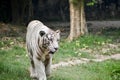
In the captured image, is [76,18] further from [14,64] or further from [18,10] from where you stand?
[18,10]

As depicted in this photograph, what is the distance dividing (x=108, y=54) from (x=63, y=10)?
12769 millimetres

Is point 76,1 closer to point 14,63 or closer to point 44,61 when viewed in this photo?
point 14,63

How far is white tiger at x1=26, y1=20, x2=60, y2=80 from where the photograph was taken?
683cm

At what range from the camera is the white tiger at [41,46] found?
6.83 m

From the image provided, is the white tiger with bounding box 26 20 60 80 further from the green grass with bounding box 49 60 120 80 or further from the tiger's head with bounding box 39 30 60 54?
the green grass with bounding box 49 60 120 80

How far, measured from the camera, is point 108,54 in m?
12.3

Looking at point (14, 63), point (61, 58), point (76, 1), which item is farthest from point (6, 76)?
point (76, 1)

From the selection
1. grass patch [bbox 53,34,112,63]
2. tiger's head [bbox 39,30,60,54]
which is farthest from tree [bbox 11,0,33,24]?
tiger's head [bbox 39,30,60,54]

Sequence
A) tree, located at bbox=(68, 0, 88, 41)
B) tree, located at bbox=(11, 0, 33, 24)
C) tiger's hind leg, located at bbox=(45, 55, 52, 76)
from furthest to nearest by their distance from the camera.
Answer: tree, located at bbox=(11, 0, 33, 24) < tree, located at bbox=(68, 0, 88, 41) < tiger's hind leg, located at bbox=(45, 55, 52, 76)

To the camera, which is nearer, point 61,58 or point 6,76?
point 6,76

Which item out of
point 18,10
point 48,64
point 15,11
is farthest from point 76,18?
point 48,64

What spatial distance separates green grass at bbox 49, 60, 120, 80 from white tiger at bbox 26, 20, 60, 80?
0.83 m

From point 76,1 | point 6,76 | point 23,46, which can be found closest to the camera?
point 6,76

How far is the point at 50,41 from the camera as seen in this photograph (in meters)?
6.81
